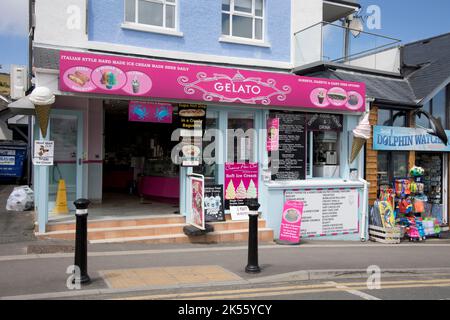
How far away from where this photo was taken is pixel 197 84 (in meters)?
9.65

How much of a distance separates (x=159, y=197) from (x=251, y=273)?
637 centimetres

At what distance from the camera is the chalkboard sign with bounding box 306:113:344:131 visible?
37.3 ft

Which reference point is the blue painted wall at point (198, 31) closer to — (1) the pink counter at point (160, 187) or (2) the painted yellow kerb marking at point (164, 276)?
(1) the pink counter at point (160, 187)

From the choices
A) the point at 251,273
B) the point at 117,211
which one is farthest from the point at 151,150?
the point at 251,273

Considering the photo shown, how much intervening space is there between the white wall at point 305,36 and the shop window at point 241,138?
408 centimetres

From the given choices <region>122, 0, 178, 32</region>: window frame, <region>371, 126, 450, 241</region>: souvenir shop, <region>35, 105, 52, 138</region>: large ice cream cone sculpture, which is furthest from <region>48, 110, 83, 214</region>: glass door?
<region>371, 126, 450, 241</region>: souvenir shop

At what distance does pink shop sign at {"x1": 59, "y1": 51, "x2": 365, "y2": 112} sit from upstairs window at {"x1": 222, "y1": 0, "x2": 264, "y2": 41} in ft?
11.4

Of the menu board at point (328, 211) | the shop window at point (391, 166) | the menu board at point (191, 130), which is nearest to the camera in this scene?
the menu board at point (191, 130)

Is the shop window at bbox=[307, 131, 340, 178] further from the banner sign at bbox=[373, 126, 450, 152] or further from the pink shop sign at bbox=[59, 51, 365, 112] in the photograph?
the banner sign at bbox=[373, 126, 450, 152]

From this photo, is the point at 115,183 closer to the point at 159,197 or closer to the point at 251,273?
the point at 159,197

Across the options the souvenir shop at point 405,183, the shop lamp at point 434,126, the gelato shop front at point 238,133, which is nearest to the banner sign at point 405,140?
the souvenir shop at point 405,183

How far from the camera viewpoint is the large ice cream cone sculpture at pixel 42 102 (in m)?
8.25

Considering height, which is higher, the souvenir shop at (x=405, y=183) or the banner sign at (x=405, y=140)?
the banner sign at (x=405, y=140)

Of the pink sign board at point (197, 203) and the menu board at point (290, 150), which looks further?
the menu board at point (290, 150)
